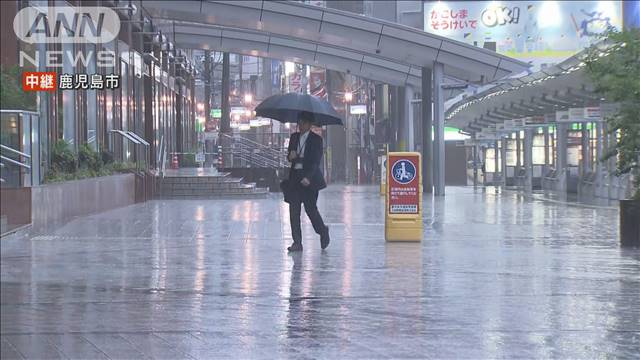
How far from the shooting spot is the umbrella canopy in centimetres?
1388

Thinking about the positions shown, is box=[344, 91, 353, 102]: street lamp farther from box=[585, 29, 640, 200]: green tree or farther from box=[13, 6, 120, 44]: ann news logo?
box=[585, 29, 640, 200]: green tree

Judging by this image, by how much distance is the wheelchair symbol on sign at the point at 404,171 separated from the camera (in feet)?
50.6

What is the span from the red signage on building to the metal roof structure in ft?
33.9

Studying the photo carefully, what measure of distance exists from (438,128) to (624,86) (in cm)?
2194

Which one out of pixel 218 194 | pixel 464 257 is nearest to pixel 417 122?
pixel 218 194

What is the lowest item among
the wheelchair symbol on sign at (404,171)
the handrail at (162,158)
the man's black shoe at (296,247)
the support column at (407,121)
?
the man's black shoe at (296,247)

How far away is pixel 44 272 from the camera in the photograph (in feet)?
32.4

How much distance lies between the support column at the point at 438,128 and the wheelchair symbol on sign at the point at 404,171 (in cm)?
1985

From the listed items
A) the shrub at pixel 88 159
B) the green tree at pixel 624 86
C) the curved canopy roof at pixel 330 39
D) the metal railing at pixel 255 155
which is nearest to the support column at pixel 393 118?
the metal railing at pixel 255 155

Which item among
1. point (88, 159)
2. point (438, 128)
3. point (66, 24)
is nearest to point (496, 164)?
point (438, 128)

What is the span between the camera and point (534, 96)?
138 ft

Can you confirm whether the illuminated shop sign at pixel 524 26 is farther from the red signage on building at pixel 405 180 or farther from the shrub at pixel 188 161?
the red signage on building at pixel 405 180

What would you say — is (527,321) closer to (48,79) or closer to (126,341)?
(126,341)

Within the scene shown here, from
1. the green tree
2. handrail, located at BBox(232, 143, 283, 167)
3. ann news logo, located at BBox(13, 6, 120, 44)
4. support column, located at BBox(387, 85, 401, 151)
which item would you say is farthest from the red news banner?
support column, located at BBox(387, 85, 401, 151)
